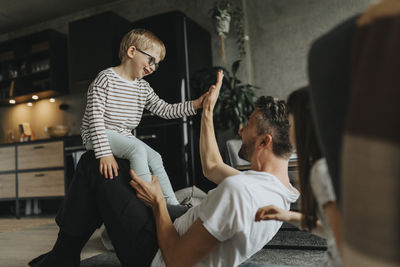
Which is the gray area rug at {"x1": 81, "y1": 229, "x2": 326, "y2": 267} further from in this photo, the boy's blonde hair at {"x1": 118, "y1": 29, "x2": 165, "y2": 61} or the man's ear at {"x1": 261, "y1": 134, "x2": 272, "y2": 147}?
the boy's blonde hair at {"x1": 118, "y1": 29, "x2": 165, "y2": 61}

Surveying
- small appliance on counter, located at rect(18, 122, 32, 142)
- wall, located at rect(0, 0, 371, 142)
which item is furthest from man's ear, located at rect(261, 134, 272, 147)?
small appliance on counter, located at rect(18, 122, 32, 142)

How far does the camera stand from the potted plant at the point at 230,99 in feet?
11.6

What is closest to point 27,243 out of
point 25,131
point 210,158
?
point 210,158

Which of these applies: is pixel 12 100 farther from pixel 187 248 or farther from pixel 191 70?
pixel 187 248

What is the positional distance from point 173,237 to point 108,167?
379 mm

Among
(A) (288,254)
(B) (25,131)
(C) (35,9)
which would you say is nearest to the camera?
(A) (288,254)

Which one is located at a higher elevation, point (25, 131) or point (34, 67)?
point (34, 67)

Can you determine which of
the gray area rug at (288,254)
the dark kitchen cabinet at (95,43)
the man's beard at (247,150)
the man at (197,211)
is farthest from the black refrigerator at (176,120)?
the man's beard at (247,150)

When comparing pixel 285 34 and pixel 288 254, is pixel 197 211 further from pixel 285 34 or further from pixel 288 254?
pixel 285 34

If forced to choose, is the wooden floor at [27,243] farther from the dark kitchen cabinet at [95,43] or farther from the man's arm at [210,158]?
the dark kitchen cabinet at [95,43]

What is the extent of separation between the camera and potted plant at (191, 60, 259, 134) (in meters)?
3.55

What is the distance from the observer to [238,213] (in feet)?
2.99

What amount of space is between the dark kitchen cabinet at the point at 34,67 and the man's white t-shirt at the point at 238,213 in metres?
4.28

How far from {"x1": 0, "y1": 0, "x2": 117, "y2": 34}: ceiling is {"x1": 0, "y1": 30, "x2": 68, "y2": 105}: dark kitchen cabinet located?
40 cm
